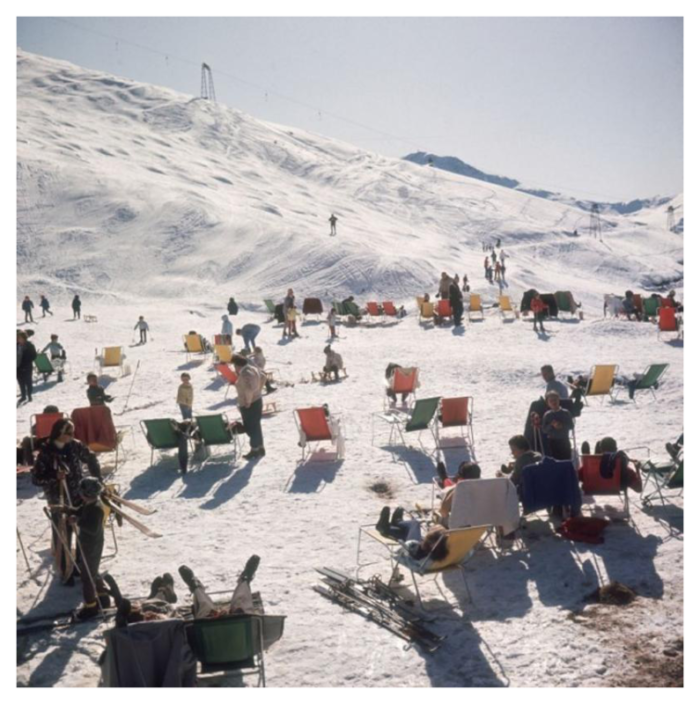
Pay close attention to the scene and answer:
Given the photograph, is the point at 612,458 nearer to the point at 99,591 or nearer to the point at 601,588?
the point at 601,588

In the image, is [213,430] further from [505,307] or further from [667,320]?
[505,307]

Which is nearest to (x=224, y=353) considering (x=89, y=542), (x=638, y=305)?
(x=89, y=542)

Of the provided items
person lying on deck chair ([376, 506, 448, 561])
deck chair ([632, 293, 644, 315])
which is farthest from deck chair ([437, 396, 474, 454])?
deck chair ([632, 293, 644, 315])

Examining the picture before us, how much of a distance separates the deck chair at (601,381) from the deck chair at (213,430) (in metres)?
6.93

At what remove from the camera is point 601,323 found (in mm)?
20672

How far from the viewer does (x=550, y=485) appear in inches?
281

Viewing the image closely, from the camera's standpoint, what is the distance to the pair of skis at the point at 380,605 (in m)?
5.48

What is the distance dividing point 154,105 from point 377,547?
85.1m

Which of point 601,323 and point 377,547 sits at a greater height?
point 601,323

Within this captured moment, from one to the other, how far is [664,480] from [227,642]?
226 inches

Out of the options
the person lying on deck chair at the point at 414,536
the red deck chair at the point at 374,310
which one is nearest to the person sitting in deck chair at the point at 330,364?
the person lying on deck chair at the point at 414,536

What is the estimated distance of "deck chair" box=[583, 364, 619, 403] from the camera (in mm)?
12719

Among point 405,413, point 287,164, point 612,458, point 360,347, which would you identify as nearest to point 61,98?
point 287,164

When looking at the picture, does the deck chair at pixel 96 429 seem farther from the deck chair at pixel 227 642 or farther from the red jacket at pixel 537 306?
the red jacket at pixel 537 306
